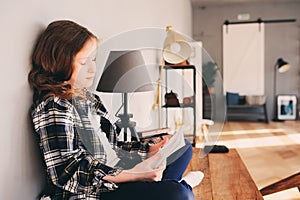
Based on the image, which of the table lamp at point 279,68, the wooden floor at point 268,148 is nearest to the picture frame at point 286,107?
the table lamp at point 279,68

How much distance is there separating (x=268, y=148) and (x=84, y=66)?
3.69 m

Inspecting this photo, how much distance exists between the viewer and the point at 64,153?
1089 millimetres

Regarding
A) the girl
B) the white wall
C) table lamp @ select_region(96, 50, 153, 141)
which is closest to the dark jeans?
the girl

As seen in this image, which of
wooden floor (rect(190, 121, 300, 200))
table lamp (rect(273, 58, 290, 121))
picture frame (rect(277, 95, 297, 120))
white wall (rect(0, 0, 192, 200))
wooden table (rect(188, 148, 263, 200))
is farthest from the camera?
picture frame (rect(277, 95, 297, 120))

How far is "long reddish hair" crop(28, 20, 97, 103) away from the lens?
1.16 meters

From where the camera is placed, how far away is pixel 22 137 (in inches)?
43.9

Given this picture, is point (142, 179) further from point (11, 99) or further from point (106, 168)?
point (11, 99)

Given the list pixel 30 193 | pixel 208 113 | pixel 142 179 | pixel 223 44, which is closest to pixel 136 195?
pixel 142 179

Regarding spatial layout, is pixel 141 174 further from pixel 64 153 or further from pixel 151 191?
pixel 64 153

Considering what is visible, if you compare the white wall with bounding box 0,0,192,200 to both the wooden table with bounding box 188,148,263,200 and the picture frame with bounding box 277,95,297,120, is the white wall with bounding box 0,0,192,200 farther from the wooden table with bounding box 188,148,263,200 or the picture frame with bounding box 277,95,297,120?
the picture frame with bounding box 277,95,297,120

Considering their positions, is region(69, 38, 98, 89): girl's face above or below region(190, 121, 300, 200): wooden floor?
above

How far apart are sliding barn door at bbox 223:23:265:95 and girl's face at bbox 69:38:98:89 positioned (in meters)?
6.38

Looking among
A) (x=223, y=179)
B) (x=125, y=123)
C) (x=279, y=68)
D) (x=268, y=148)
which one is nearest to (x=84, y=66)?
(x=125, y=123)

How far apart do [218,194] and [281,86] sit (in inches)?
238
